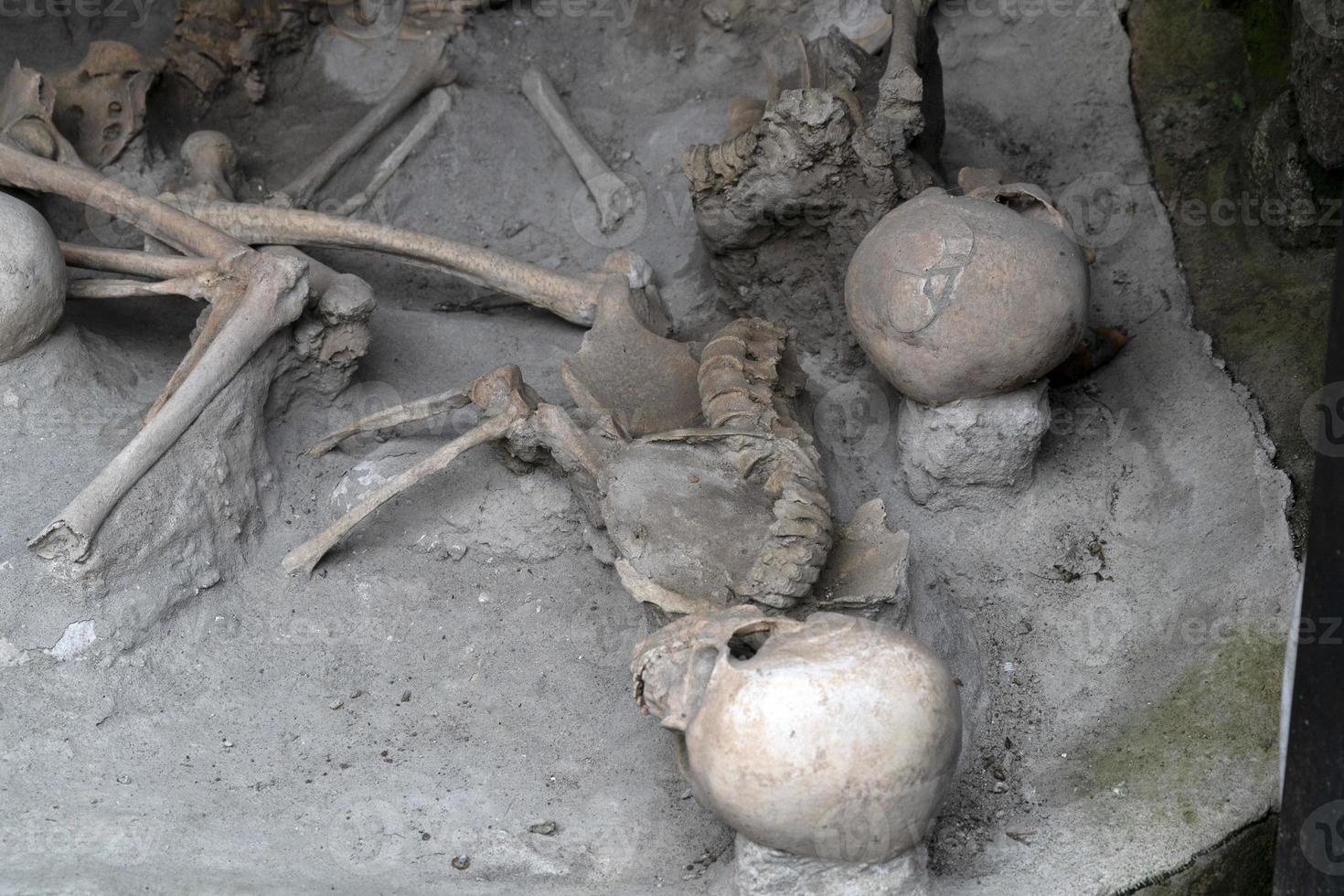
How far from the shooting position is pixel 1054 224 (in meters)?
3.99

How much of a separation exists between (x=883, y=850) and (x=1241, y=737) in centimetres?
97

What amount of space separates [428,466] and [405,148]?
1806 mm

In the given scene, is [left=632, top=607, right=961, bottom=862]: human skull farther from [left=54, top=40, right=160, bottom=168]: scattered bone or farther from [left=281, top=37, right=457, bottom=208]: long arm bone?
[left=54, top=40, right=160, bottom=168]: scattered bone

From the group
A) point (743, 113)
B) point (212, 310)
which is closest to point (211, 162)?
point (212, 310)

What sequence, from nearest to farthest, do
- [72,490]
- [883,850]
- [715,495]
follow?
[883,850] < [715,495] < [72,490]

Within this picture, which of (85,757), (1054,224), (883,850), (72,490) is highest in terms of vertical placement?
(1054,224)

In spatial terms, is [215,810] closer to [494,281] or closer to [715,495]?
[715,495]

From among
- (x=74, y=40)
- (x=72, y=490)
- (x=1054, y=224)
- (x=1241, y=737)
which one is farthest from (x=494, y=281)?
(x=1241, y=737)
